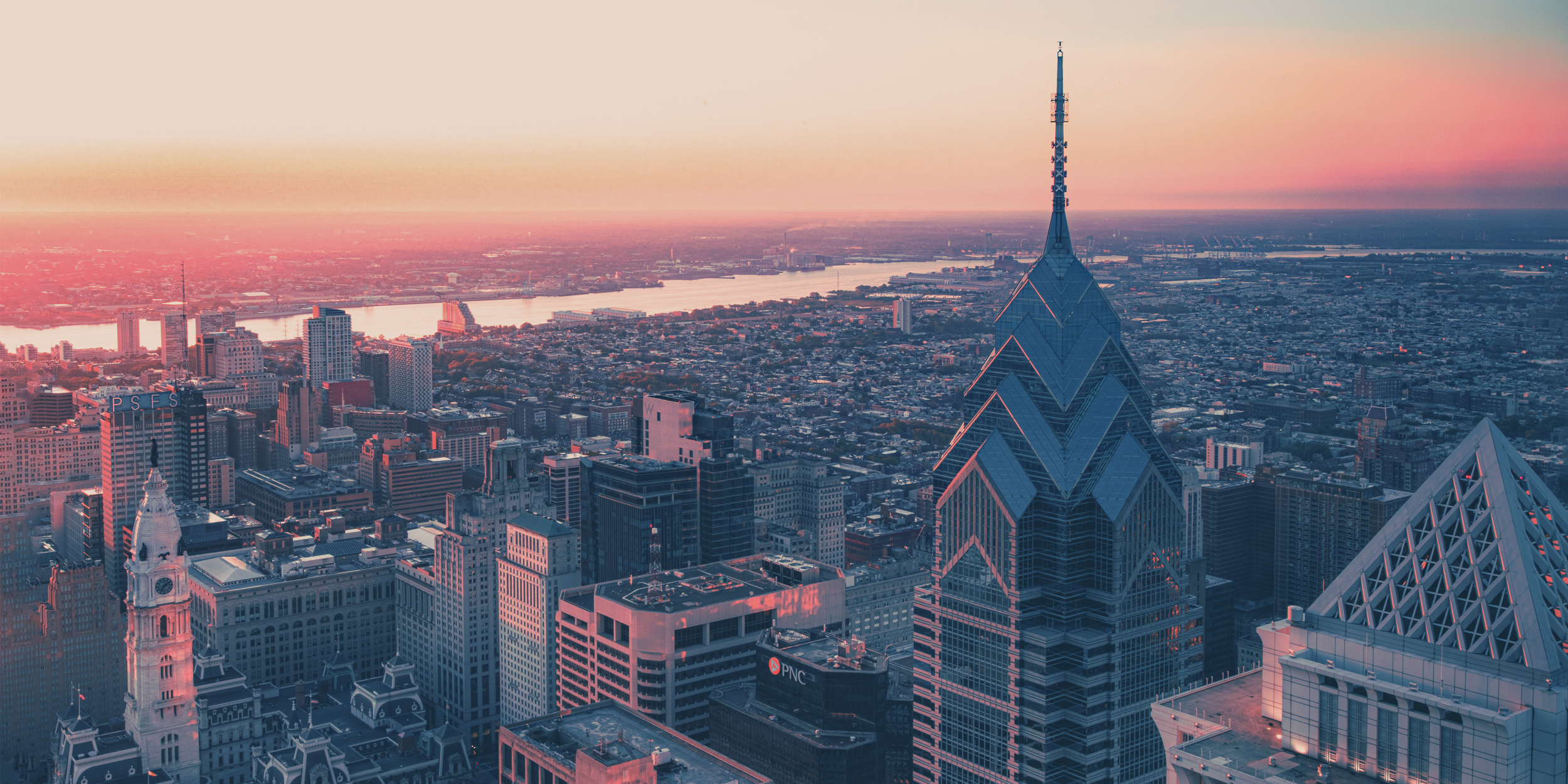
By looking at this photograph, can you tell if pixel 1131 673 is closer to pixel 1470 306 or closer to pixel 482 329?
pixel 1470 306

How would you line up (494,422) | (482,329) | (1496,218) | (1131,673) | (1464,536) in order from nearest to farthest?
(1464,536) < (1131,673) < (1496,218) < (494,422) < (482,329)

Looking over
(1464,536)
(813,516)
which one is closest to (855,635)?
(813,516)

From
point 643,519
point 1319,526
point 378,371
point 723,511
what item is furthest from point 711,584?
A: point 378,371

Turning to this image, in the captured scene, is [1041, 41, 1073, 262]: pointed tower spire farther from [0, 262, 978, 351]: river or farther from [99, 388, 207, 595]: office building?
[0, 262, 978, 351]: river

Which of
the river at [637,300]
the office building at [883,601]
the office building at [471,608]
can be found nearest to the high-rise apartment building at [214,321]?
the river at [637,300]

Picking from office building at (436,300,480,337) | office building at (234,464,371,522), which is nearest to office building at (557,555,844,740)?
office building at (234,464,371,522)

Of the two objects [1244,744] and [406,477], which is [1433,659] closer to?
[1244,744]
